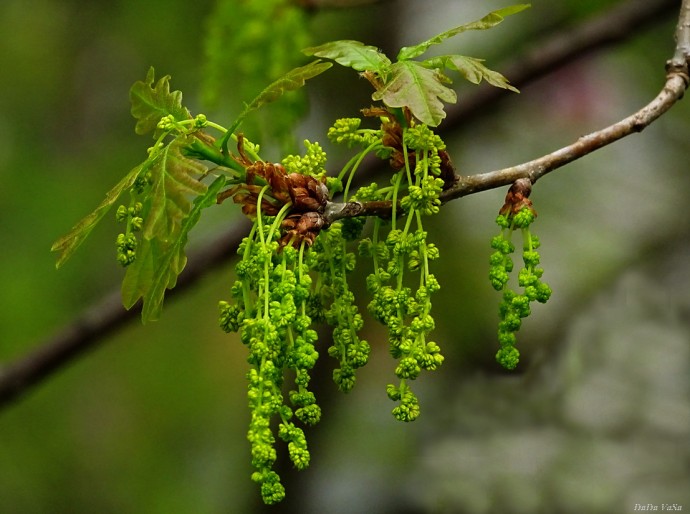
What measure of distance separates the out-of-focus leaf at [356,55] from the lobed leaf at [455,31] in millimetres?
28

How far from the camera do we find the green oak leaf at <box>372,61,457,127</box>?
1.14m

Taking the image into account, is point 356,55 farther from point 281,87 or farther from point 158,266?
point 158,266

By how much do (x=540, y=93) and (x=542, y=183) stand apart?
0.37 m

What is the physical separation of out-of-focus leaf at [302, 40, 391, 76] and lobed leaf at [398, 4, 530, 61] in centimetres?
3

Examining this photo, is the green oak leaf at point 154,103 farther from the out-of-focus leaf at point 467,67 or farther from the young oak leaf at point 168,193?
the out-of-focus leaf at point 467,67

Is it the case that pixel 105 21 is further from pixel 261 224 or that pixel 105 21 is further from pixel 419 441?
pixel 261 224

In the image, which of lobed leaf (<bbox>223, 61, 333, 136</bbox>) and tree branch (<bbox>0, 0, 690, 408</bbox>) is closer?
lobed leaf (<bbox>223, 61, 333, 136</bbox>)

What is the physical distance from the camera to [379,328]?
11.9ft

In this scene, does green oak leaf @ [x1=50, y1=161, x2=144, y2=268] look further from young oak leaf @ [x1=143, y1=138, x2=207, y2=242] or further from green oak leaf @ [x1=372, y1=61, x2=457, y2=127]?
green oak leaf @ [x1=372, y1=61, x2=457, y2=127]

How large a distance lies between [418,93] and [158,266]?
1.26ft

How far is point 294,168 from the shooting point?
4.24 feet

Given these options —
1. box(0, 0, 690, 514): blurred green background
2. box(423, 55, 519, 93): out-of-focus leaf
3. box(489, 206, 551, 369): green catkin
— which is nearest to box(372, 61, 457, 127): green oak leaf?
box(423, 55, 519, 93): out-of-focus leaf

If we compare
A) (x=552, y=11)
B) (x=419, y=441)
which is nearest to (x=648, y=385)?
(x=419, y=441)

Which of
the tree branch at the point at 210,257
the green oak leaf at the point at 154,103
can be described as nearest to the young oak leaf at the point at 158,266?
the green oak leaf at the point at 154,103
